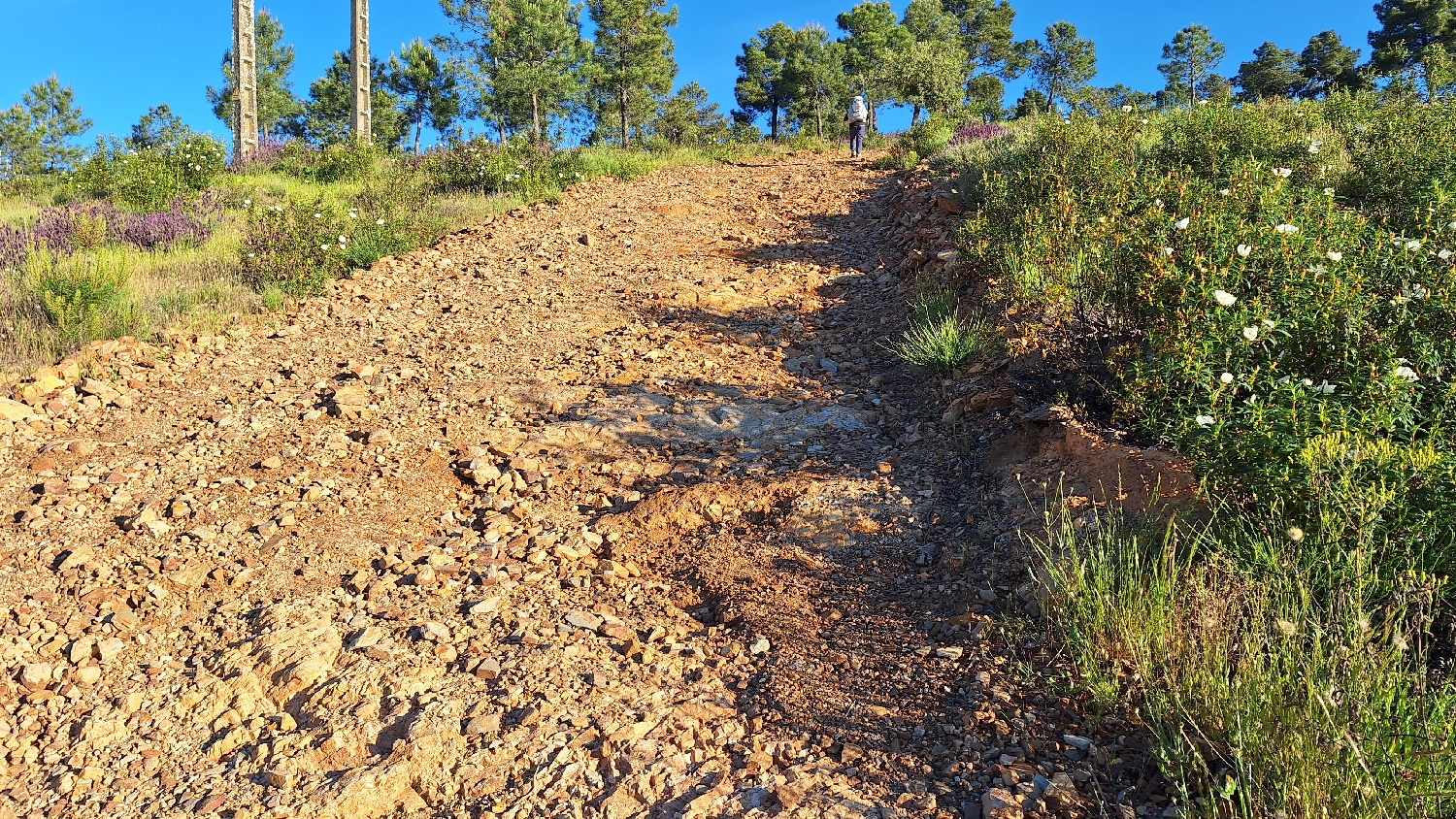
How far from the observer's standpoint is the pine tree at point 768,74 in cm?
3189

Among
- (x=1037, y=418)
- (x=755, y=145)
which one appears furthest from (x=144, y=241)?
(x=755, y=145)

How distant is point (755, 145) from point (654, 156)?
297 cm

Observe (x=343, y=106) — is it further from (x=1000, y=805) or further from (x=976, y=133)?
(x=1000, y=805)

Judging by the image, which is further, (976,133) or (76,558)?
(976,133)

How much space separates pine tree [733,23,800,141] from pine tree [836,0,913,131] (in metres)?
2.49

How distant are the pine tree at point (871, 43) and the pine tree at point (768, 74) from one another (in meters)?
2.49

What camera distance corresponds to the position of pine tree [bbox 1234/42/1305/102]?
40.7 metres

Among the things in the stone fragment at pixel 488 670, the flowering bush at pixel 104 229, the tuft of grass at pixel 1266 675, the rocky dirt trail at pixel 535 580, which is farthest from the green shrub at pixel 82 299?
the tuft of grass at pixel 1266 675

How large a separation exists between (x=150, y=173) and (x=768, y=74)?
2615 cm

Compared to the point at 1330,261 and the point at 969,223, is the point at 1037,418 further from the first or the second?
the point at 969,223

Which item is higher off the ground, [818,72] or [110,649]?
[818,72]

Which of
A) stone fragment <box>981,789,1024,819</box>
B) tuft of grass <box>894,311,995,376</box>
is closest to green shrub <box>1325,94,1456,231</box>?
tuft of grass <box>894,311,995,376</box>

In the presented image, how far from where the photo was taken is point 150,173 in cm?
1067

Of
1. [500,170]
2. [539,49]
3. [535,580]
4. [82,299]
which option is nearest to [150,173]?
[500,170]
